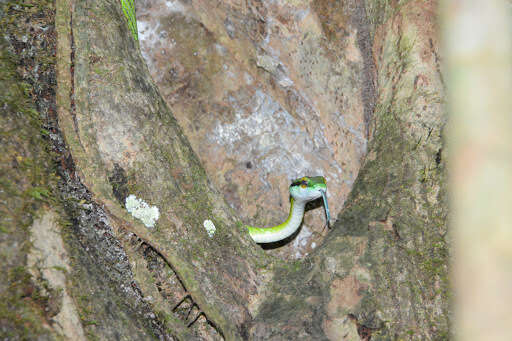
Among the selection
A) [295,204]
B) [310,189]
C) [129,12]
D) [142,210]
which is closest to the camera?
[142,210]

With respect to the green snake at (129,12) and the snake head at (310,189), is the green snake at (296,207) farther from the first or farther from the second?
the green snake at (129,12)

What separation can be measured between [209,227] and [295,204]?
3.27 feet

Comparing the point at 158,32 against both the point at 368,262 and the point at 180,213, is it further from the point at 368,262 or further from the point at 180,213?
the point at 368,262

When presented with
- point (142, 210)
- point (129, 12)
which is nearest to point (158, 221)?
point (142, 210)

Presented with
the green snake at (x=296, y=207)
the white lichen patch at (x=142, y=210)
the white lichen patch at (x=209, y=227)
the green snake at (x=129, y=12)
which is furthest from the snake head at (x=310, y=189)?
the green snake at (x=129, y=12)

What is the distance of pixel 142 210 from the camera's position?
2.05 m

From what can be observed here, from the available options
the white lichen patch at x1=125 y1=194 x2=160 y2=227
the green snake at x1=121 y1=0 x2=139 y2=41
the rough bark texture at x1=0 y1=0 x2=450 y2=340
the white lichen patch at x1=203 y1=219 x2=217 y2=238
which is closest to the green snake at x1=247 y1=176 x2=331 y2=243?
the rough bark texture at x1=0 y1=0 x2=450 y2=340

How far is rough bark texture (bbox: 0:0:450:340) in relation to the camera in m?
1.65

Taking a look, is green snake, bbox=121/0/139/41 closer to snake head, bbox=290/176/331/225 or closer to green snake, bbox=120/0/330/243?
green snake, bbox=120/0/330/243

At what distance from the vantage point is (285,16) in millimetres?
3172

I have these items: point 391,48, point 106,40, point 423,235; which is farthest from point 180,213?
point 391,48

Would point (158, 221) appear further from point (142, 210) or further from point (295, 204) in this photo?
point (295, 204)

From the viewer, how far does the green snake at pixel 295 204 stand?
2.89m

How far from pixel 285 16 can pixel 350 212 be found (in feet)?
5.51
